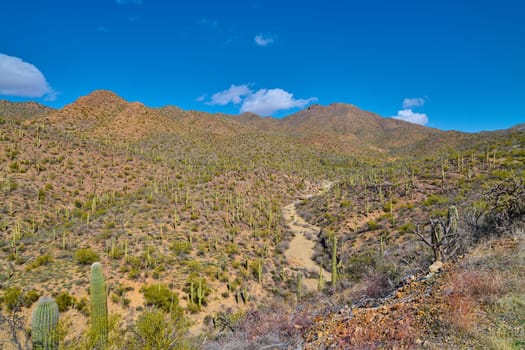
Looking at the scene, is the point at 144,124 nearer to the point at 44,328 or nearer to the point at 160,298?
the point at 160,298

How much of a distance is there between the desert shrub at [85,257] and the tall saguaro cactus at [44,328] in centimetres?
701

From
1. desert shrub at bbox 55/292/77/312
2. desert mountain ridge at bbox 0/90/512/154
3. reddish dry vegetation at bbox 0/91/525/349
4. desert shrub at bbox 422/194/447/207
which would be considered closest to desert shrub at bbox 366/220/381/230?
reddish dry vegetation at bbox 0/91/525/349

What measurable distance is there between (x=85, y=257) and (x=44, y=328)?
7.15m

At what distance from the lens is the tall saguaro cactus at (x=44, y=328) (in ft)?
17.3

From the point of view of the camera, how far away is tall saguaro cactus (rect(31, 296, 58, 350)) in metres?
5.26

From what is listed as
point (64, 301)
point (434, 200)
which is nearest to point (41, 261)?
point (64, 301)

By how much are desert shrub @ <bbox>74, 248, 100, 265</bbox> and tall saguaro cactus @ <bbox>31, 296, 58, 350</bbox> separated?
701cm

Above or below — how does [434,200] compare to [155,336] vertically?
above

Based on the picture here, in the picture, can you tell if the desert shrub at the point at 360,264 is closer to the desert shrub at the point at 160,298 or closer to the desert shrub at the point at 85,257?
the desert shrub at the point at 160,298

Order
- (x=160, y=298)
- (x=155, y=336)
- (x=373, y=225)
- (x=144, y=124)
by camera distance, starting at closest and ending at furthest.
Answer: (x=155, y=336), (x=160, y=298), (x=373, y=225), (x=144, y=124)

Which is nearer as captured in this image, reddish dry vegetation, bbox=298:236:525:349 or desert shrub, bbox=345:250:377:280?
reddish dry vegetation, bbox=298:236:525:349

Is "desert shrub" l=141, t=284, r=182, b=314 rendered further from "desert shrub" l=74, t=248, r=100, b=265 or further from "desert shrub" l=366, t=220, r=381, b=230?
"desert shrub" l=366, t=220, r=381, b=230

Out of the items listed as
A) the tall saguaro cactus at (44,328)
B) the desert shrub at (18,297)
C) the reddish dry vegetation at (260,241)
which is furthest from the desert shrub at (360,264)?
the desert shrub at (18,297)

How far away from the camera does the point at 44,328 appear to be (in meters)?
5.30
